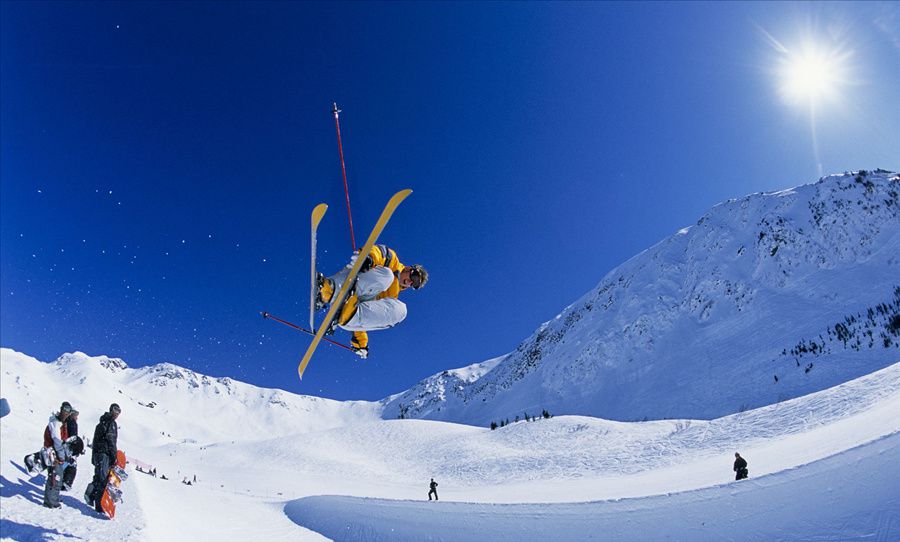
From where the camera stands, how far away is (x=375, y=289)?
728 centimetres

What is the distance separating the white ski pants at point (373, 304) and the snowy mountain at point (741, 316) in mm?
35486

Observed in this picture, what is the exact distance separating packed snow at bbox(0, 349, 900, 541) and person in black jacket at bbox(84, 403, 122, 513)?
232 millimetres

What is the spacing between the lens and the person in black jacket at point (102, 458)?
6.77 meters

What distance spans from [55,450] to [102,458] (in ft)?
1.85

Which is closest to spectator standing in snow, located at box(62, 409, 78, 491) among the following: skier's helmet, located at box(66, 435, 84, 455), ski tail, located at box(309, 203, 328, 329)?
skier's helmet, located at box(66, 435, 84, 455)

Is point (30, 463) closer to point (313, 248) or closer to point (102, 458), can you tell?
point (102, 458)

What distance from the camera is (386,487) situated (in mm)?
29109

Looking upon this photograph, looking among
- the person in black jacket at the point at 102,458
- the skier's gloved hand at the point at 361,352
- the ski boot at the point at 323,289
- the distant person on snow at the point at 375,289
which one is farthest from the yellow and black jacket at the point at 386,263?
the person in black jacket at the point at 102,458

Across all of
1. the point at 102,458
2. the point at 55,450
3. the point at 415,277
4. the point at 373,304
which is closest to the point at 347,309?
the point at 373,304

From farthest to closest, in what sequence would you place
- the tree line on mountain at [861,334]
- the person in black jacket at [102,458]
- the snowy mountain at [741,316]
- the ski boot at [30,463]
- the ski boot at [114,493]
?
the snowy mountain at [741,316]
the tree line on mountain at [861,334]
the ski boot at [114,493]
the person in black jacket at [102,458]
the ski boot at [30,463]

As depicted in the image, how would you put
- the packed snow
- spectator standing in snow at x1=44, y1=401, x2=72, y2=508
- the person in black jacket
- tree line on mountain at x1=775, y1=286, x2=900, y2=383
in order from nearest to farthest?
Result: the packed snow
spectator standing in snow at x1=44, y1=401, x2=72, y2=508
the person in black jacket
tree line on mountain at x1=775, y1=286, x2=900, y2=383

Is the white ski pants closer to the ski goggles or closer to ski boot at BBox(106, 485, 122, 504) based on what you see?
the ski goggles

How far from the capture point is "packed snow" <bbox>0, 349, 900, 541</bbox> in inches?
234

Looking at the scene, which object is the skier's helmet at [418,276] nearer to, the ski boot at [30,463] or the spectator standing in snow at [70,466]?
the spectator standing in snow at [70,466]
